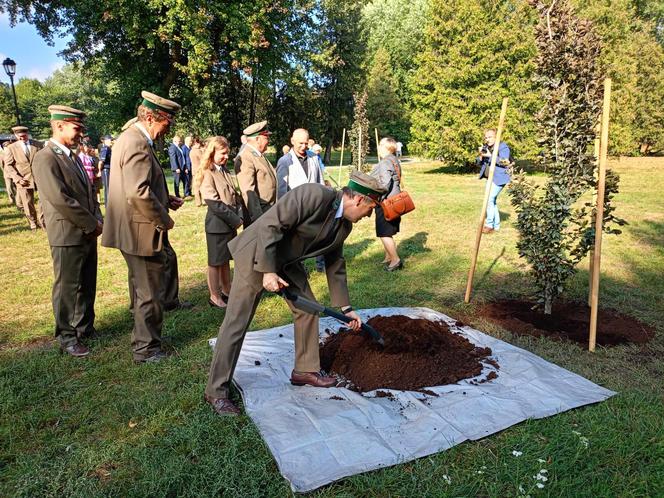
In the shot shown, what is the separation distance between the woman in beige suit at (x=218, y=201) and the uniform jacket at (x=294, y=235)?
2.08 meters

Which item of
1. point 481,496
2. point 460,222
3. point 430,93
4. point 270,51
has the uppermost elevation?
point 270,51

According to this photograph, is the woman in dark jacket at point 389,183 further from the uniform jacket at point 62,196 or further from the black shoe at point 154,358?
the uniform jacket at point 62,196

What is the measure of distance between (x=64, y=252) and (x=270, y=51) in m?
24.4

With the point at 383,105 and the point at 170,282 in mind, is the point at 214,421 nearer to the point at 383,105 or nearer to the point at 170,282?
the point at 170,282

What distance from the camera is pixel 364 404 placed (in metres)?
3.40

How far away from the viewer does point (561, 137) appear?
491 cm

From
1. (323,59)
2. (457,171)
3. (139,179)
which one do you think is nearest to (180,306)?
(139,179)

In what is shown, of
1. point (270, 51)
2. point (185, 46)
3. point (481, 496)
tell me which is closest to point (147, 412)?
point (481, 496)

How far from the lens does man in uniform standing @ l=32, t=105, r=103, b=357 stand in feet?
13.4

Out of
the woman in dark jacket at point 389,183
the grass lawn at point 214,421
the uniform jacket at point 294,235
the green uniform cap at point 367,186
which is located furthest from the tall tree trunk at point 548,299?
the green uniform cap at point 367,186

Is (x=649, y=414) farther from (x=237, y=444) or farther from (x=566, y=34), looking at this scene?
(x=566, y=34)

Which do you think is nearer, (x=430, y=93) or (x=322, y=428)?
(x=322, y=428)

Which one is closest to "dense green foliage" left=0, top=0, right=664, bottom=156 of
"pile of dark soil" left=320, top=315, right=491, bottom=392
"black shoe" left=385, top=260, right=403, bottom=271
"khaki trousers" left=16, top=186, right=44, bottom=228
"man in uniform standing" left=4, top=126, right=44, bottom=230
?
"man in uniform standing" left=4, top=126, right=44, bottom=230

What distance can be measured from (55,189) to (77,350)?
63.0 inches
